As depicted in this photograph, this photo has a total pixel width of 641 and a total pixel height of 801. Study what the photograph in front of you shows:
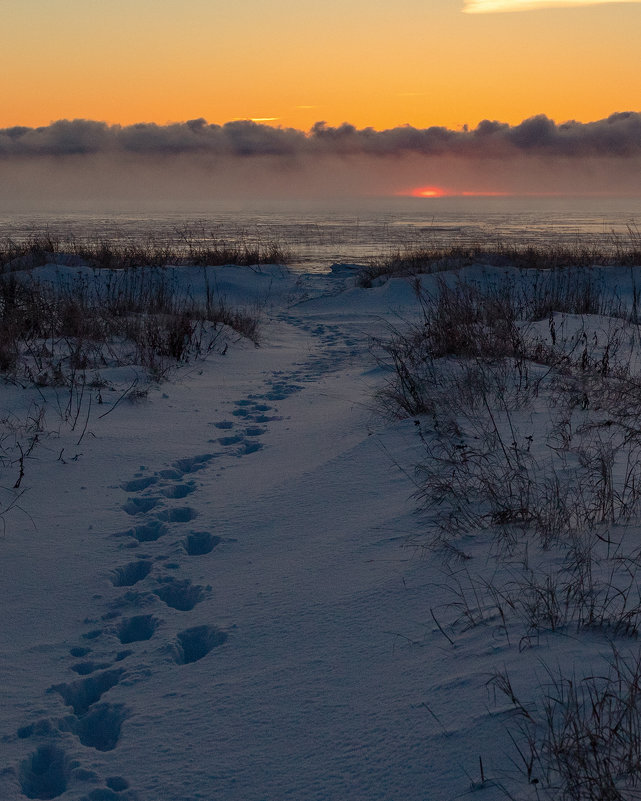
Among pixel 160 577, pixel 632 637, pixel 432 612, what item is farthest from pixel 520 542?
pixel 160 577

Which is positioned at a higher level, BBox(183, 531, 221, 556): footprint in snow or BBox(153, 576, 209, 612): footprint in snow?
BBox(183, 531, 221, 556): footprint in snow

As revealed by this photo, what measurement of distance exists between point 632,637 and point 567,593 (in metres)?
0.25

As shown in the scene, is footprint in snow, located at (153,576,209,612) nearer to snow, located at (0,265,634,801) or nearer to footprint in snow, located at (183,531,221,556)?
snow, located at (0,265,634,801)

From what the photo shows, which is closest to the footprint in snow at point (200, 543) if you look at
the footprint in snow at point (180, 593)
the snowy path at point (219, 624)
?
the snowy path at point (219, 624)

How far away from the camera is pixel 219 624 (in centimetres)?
267

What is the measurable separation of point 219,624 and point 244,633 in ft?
0.42

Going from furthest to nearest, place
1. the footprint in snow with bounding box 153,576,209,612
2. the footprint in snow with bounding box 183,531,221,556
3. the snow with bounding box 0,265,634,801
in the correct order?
the footprint in snow with bounding box 183,531,221,556 → the footprint in snow with bounding box 153,576,209,612 → the snow with bounding box 0,265,634,801

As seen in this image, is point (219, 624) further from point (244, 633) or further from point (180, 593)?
point (180, 593)

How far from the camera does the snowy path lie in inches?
75.4

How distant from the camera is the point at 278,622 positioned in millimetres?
2658

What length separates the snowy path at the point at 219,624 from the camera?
1.91 metres

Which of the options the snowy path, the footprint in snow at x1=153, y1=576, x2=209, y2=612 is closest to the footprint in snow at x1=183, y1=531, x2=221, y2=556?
the snowy path

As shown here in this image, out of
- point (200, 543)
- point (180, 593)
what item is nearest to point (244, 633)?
point (180, 593)

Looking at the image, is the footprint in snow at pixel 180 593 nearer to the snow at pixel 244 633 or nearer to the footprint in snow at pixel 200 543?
the snow at pixel 244 633
